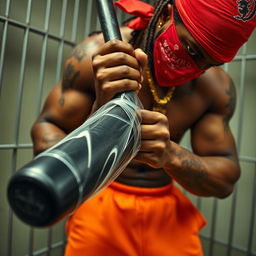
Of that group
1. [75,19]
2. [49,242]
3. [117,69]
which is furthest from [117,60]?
[49,242]

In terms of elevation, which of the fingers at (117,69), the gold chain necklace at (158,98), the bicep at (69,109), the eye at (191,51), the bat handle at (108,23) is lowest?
the bicep at (69,109)

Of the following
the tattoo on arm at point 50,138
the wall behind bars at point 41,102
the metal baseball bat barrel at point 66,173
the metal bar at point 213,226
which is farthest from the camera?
the metal bar at point 213,226

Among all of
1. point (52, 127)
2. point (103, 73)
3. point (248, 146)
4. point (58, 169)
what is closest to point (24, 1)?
point (52, 127)

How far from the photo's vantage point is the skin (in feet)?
1.54

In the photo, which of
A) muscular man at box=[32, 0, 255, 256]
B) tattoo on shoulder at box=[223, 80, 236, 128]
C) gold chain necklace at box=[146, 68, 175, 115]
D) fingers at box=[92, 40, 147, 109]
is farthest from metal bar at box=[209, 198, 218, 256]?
fingers at box=[92, 40, 147, 109]

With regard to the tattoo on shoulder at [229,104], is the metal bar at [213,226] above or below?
below

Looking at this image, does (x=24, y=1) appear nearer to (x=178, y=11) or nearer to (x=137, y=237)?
(x=178, y=11)

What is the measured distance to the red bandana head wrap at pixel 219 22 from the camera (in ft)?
1.91

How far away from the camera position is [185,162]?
625mm

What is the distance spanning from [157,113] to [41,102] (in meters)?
0.74

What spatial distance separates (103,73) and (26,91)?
2.22ft

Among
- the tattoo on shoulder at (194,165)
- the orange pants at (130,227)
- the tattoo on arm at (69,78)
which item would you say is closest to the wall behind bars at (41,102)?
the tattoo on arm at (69,78)

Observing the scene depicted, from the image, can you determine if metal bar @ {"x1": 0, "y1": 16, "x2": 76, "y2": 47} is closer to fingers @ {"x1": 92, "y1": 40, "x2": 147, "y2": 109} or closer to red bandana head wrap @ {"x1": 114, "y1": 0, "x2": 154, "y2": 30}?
red bandana head wrap @ {"x1": 114, "y1": 0, "x2": 154, "y2": 30}

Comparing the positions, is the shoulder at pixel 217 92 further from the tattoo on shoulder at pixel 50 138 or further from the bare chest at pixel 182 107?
the tattoo on shoulder at pixel 50 138
